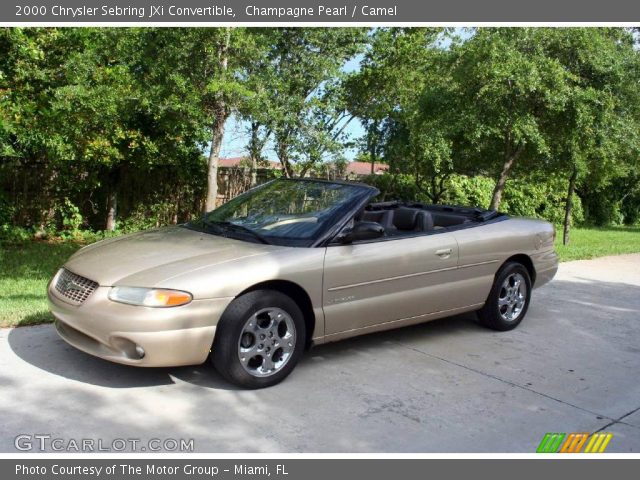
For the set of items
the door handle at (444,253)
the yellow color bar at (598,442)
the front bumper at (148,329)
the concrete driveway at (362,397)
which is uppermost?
the door handle at (444,253)

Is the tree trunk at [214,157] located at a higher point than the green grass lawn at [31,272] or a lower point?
higher

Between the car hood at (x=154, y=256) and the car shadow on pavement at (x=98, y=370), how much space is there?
27.7 inches

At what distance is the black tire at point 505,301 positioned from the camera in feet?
20.6

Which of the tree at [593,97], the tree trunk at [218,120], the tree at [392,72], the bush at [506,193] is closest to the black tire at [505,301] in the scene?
the tree trunk at [218,120]

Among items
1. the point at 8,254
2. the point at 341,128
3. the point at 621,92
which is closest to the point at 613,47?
the point at 621,92

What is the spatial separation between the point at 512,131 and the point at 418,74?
10.7 ft

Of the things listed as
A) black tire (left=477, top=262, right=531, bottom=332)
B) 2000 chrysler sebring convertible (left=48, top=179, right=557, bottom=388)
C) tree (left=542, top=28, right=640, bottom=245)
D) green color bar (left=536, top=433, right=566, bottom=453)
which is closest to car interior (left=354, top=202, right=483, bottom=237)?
2000 chrysler sebring convertible (left=48, top=179, right=557, bottom=388)

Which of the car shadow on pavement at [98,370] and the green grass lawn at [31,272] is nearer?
the car shadow on pavement at [98,370]

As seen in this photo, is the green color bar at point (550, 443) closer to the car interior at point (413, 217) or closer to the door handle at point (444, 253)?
the door handle at point (444, 253)

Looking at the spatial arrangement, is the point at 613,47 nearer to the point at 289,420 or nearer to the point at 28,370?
the point at 289,420

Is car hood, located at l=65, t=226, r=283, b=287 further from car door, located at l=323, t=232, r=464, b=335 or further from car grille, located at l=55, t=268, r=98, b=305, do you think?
car door, located at l=323, t=232, r=464, b=335

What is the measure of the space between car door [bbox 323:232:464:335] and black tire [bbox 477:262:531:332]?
20.9 inches

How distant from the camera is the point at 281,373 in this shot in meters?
4.59

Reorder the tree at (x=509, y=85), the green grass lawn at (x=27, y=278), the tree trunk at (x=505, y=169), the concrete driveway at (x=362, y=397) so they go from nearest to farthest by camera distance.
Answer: the concrete driveway at (x=362, y=397) → the green grass lawn at (x=27, y=278) → the tree at (x=509, y=85) → the tree trunk at (x=505, y=169)
